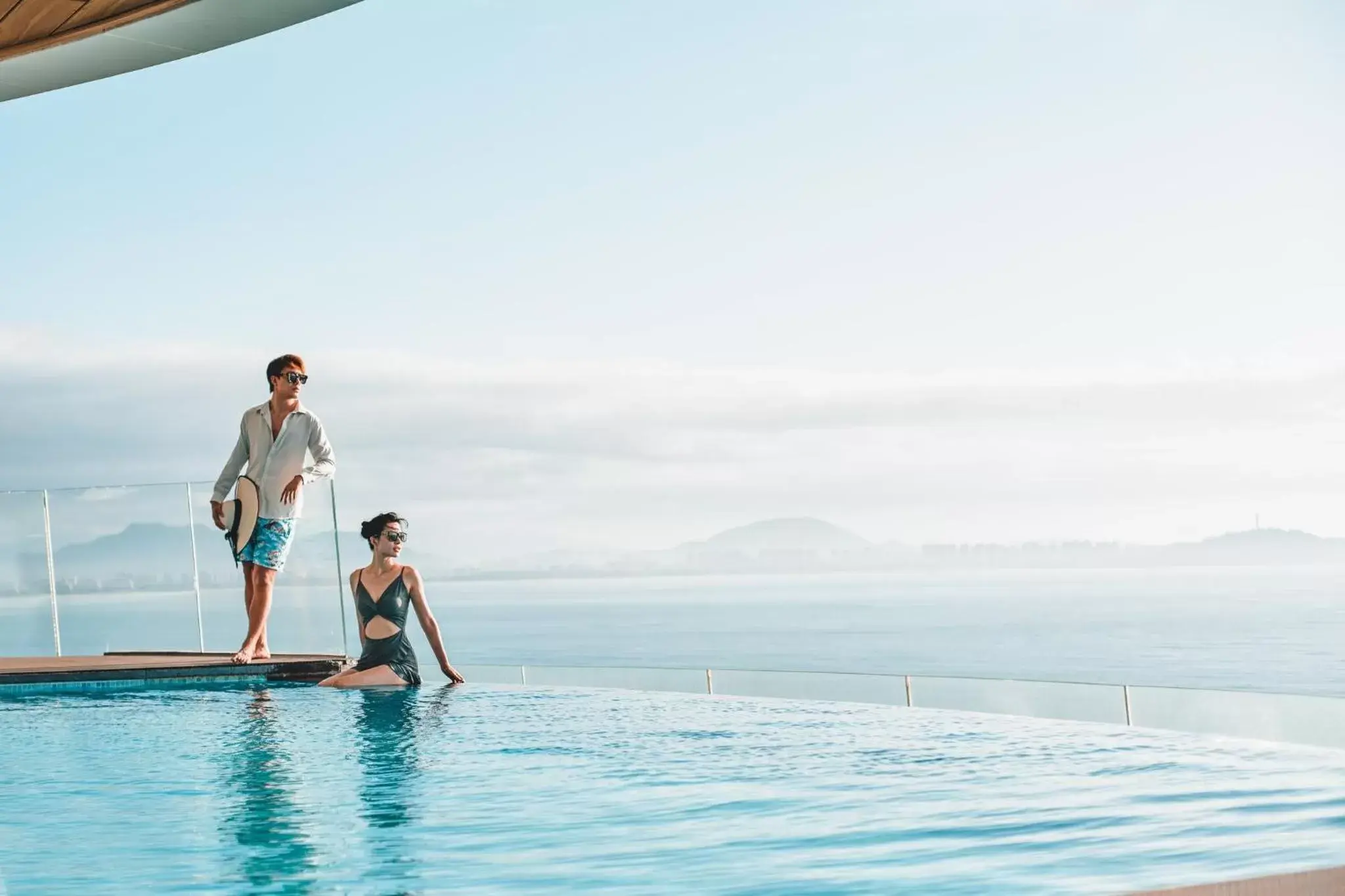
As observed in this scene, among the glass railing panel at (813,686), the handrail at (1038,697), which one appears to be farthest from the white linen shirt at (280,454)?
the glass railing panel at (813,686)

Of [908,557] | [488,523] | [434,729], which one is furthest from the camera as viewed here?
[908,557]

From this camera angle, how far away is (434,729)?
552 centimetres

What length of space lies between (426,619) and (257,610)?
1.29 m

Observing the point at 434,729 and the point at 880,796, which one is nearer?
the point at 880,796

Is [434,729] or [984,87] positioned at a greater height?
[984,87]

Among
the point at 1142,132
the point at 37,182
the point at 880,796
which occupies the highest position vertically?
the point at 1142,132

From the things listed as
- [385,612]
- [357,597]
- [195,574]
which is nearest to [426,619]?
[385,612]

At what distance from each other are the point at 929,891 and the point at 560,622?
11913 centimetres

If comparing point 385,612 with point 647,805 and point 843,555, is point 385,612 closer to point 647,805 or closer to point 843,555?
point 647,805

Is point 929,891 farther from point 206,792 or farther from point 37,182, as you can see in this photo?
point 37,182

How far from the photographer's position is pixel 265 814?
12.6 ft

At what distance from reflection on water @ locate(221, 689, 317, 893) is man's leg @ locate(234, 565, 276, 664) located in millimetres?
1802

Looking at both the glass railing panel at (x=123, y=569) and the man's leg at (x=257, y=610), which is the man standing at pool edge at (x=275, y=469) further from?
the glass railing panel at (x=123, y=569)

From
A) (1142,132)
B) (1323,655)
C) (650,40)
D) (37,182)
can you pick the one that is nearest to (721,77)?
(650,40)
